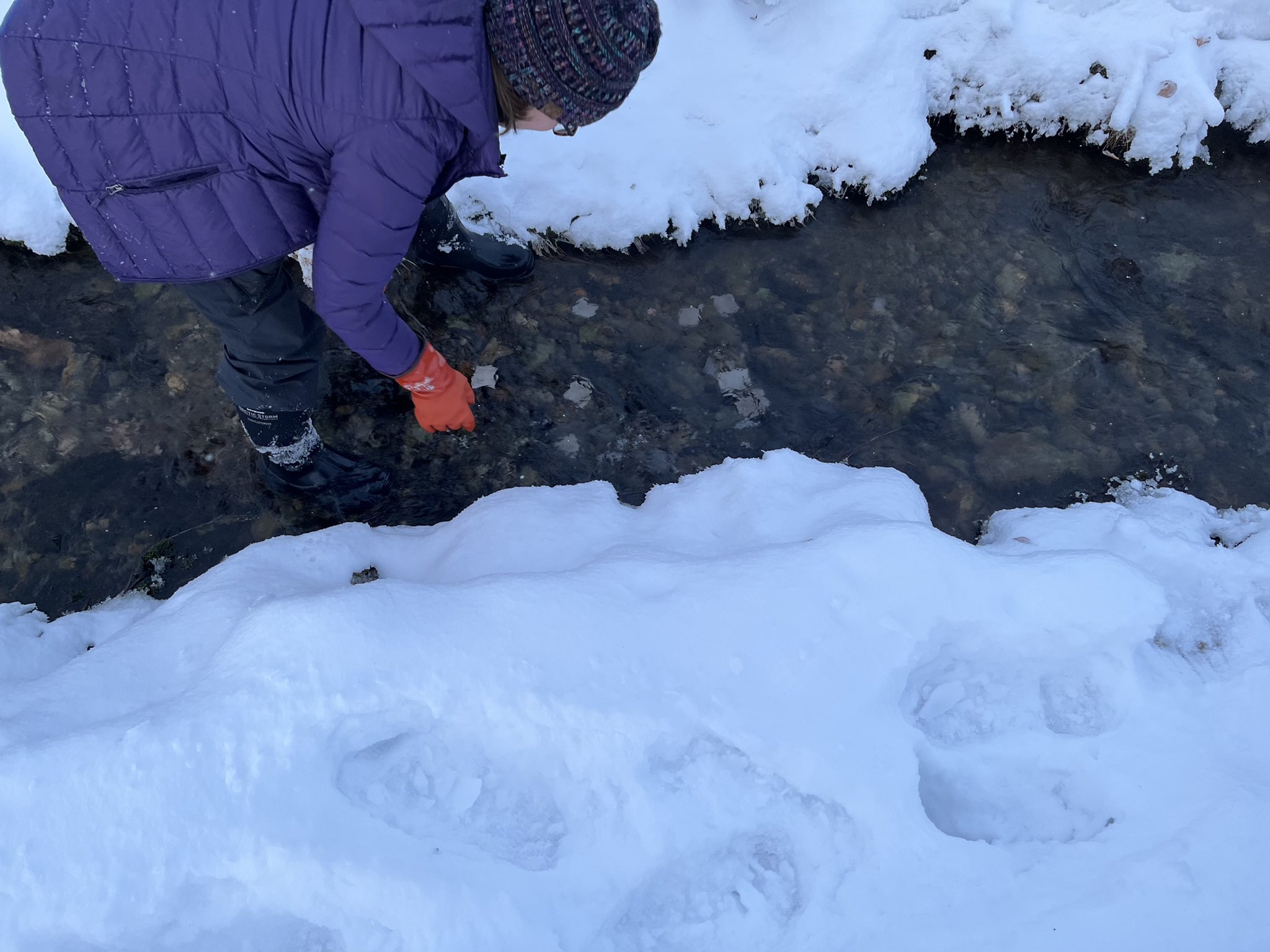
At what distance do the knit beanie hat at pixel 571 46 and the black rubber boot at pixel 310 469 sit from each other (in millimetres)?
1359

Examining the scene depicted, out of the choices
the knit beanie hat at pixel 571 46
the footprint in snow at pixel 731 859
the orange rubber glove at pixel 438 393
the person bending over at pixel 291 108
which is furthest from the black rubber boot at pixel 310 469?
the footprint in snow at pixel 731 859

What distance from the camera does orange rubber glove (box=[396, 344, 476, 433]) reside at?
2127mm

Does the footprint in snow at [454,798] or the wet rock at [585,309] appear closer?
the footprint in snow at [454,798]

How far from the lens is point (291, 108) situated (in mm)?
1440

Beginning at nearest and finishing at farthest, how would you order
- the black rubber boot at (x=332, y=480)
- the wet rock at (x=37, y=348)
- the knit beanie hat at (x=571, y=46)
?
1. the knit beanie hat at (x=571, y=46)
2. the black rubber boot at (x=332, y=480)
3. the wet rock at (x=37, y=348)

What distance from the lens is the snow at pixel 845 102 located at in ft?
10.0

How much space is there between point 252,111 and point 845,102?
249 cm

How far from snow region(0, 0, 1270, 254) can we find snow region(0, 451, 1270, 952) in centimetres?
169

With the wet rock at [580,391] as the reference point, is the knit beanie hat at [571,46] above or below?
above

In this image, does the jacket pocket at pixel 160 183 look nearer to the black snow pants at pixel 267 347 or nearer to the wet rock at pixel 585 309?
the black snow pants at pixel 267 347

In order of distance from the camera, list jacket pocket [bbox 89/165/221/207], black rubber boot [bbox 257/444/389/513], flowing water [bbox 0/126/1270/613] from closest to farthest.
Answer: jacket pocket [bbox 89/165/221/207], black rubber boot [bbox 257/444/389/513], flowing water [bbox 0/126/1270/613]

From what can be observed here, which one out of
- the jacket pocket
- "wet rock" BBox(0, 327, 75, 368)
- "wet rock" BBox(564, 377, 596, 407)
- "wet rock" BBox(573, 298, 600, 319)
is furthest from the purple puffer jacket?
"wet rock" BBox(0, 327, 75, 368)

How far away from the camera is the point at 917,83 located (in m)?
3.20

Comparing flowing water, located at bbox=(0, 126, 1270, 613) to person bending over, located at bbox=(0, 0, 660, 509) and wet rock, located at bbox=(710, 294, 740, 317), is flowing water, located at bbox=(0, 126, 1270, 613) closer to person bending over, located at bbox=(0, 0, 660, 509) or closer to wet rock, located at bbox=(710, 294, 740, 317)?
wet rock, located at bbox=(710, 294, 740, 317)
